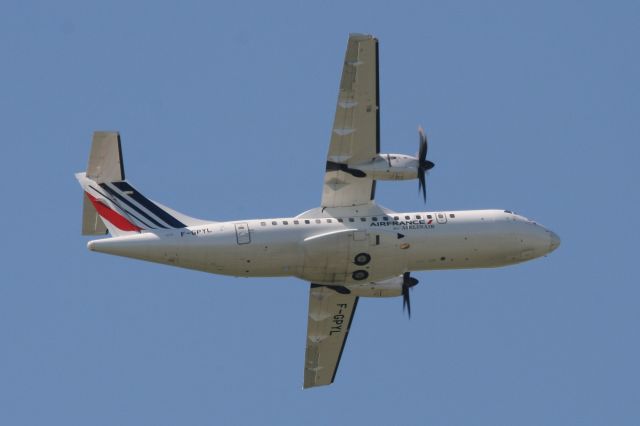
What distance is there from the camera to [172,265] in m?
44.4

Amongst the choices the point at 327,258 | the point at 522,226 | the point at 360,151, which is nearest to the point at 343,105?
the point at 360,151

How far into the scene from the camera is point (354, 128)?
4428 centimetres

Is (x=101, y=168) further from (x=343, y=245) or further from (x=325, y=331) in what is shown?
(x=325, y=331)

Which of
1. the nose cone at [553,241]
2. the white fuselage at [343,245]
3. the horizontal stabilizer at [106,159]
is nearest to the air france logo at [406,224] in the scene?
the white fuselage at [343,245]

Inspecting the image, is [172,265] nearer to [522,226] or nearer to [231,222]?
[231,222]

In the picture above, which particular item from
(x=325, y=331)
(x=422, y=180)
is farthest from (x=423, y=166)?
(x=325, y=331)

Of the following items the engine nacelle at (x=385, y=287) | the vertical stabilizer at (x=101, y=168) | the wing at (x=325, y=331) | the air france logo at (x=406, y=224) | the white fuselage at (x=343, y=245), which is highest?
the vertical stabilizer at (x=101, y=168)

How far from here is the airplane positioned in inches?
1732

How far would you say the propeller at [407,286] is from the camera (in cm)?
4829

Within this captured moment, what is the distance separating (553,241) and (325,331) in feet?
28.8

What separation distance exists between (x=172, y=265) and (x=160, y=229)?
4.01 ft

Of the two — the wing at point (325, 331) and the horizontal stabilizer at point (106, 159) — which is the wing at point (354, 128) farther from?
the horizontal stabilizer at point (106, 159)

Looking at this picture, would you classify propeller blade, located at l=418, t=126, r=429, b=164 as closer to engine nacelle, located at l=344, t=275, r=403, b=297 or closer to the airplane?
the airplane

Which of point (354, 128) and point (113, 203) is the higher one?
point (354, 128)
